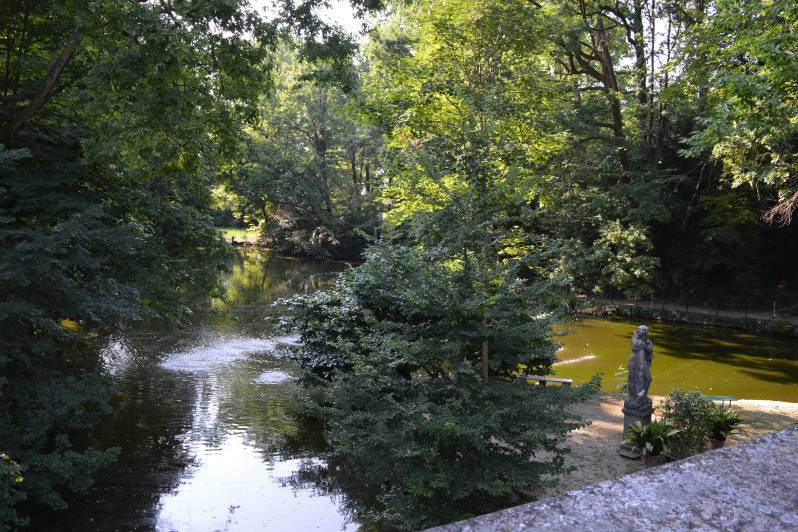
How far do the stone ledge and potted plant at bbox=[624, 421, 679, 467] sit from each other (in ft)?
22.2

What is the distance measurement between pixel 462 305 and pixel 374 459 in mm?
1824

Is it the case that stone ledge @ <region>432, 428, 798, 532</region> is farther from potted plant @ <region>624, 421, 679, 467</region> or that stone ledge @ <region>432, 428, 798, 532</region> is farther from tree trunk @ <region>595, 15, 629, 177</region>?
tree trunk @ <region>595, 15, 629, 177</region>

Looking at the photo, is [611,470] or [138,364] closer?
[611,470]

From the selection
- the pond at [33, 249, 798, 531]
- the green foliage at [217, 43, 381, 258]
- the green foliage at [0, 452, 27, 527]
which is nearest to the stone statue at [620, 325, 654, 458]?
the pond at [33, 249, 798, 531]

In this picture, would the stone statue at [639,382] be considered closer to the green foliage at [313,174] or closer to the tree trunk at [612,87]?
the tree trunk at [612,87]

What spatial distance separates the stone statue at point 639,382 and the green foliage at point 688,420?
471 mm

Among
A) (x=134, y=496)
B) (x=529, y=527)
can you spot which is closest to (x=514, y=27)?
(x=134, y=496)

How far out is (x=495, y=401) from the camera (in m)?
6.22

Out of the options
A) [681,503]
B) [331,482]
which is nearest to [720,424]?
[331,482]

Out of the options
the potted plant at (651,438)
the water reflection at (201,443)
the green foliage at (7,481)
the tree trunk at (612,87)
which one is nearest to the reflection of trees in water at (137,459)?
the water reflection at (201,443)

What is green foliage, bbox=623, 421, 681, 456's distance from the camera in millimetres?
8672

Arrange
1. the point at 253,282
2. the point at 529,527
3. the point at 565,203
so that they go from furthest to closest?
the point at 253,282, the point at 565,203, the point at 529,527

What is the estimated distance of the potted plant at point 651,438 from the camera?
8.62 meters

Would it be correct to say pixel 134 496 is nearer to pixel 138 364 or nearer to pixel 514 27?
pixel 138 364
